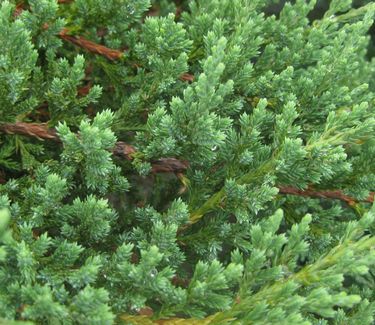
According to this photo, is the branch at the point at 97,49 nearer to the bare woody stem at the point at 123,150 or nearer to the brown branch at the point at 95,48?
the brown branch at the point at 95,48

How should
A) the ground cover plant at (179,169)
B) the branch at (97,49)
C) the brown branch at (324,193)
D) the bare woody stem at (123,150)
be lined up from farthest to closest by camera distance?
the branch at (97,49) → the brown branch at (324,193) → the bare woody stem at (123,150) → the ground cover plant at (179,169)

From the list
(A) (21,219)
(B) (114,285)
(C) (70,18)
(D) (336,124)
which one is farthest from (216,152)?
(C) (70,18)

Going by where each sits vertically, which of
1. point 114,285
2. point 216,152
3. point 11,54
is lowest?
point 114,285

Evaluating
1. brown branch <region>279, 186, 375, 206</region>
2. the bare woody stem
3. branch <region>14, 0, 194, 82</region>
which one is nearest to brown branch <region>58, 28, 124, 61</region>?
branch <region>14, 0, 194, 82</region>

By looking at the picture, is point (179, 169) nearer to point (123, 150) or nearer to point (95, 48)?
point (123, 150)

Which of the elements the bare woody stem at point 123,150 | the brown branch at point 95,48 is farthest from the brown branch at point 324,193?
the brown branch at point 95,48

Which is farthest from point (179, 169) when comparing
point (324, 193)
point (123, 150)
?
point (324, 193)

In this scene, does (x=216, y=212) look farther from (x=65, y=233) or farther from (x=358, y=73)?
(x=358, y=73)
